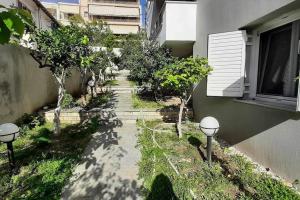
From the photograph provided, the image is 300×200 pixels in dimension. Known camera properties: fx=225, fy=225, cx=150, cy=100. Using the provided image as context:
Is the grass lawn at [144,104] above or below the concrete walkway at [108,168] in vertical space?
above

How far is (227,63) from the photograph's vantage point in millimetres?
7258

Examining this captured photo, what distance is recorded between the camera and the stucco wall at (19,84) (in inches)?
324

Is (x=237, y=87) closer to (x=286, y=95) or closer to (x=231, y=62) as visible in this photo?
(x=231, y=62)

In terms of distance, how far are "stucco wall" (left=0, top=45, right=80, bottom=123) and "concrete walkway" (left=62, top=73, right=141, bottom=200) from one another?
11.1ft

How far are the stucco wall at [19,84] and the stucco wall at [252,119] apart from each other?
774 cm

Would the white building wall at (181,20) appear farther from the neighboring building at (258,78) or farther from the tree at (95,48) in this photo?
the tree at (95,48)

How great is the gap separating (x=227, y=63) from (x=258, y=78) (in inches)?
41.0

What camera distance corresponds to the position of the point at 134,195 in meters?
4.74

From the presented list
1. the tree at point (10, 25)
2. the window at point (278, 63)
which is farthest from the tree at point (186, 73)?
the tree at point (10, 25)

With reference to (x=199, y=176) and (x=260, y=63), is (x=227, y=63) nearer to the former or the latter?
(x=260, y=63)

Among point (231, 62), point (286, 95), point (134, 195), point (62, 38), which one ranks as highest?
point (62, 38)

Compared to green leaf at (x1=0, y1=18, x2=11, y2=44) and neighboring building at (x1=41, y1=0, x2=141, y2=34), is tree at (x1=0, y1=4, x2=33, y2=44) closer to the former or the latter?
green leaf at (x1=0, y1=18, x2=11, y2=44)

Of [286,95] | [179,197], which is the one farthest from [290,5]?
[179,197]

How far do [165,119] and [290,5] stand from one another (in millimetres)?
7380
